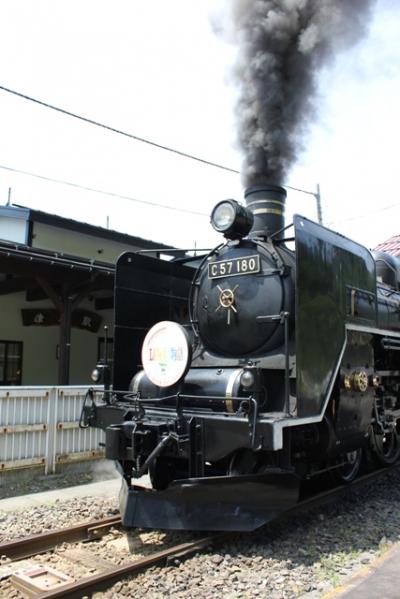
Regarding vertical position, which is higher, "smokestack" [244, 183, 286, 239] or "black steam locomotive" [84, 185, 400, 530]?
"smokestack" [244, 183, 286, 239]

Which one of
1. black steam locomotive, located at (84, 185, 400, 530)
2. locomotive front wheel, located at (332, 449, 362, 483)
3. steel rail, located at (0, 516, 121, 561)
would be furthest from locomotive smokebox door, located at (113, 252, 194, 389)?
locomotive front wheel, located at (332, 449, 362, 483)

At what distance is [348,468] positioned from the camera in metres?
6.24

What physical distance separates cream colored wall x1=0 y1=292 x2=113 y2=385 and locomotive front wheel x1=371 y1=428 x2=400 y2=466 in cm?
713

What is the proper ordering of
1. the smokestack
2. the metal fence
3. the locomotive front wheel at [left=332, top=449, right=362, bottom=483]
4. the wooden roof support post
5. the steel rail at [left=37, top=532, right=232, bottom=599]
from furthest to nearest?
the wooden roof support post → the metal fence → the locomotive front wheel at [left=332, top=449, right=362, bottom=483] → the smokestack → the steel rail at [left=37, top=532, right=232, bottom=599]

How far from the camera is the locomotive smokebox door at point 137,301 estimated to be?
5.99m

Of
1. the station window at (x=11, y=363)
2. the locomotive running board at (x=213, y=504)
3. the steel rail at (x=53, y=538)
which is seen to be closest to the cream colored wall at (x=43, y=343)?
the station window at (x=11, y=363)

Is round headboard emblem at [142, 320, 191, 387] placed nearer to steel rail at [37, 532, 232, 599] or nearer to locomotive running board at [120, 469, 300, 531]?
locomotive running board at [120, 469, 300, 531]

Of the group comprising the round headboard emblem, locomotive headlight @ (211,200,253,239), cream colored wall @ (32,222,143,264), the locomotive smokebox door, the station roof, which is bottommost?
the round headboard emblem

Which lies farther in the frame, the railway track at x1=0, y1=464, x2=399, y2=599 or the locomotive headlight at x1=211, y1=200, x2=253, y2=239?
the locomotive headlight at x1=211, y1=200, x2=253, y2=239

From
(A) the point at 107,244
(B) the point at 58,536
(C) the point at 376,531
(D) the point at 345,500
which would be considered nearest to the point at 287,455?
(C) the point at 376,531

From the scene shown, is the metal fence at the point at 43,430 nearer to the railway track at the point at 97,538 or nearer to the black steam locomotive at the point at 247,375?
the black steam locomotive at the point at 247,375

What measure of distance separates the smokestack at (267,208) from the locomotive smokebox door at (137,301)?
4.33 ft

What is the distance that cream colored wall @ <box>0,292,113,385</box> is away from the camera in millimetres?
11125

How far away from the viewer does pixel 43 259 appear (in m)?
8.05
